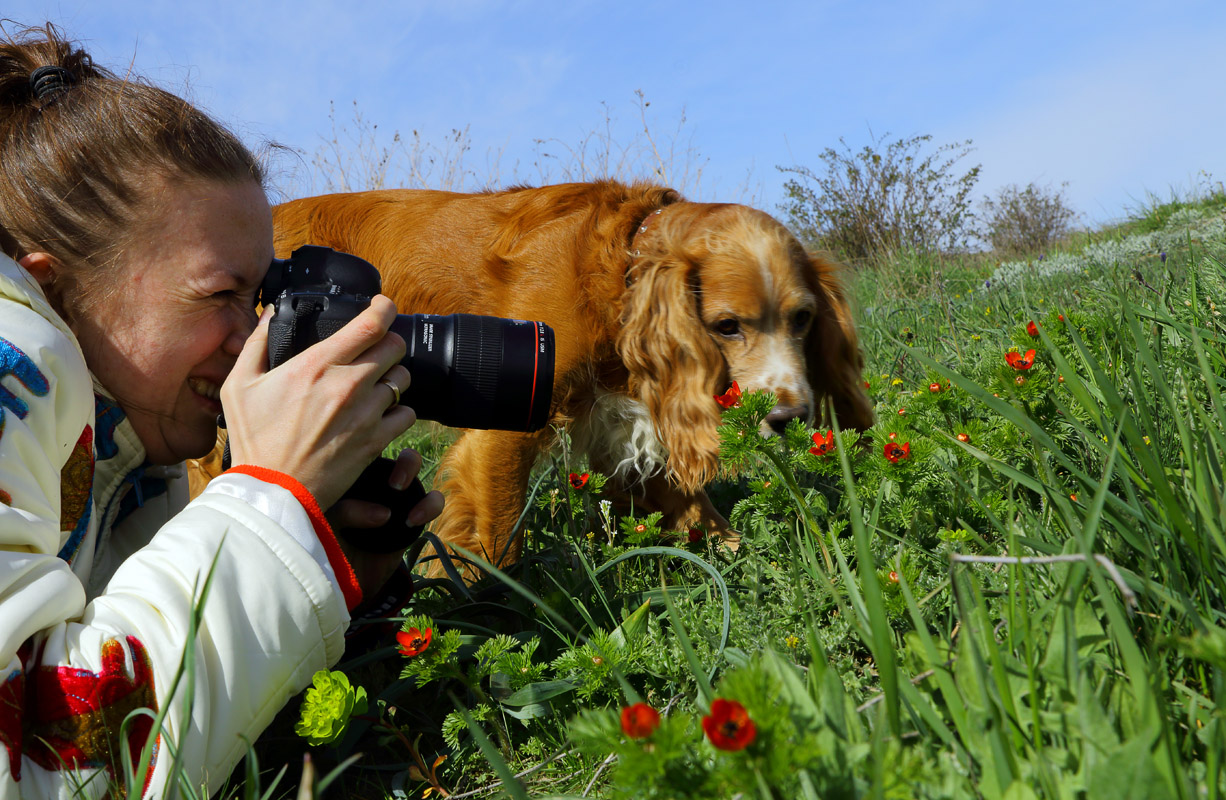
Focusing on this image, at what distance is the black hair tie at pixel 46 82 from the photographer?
125cm

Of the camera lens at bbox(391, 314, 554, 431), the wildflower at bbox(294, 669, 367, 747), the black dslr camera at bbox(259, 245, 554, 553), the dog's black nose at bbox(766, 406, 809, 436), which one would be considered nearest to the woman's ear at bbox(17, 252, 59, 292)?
the black dslr camera at bbox(259, 245, 554, 553)

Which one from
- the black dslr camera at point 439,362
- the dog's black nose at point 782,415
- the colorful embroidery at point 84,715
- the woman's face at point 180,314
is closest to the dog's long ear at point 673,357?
the dog's black nose at point 782,415

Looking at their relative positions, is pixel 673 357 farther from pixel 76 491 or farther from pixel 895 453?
pixel 76 491

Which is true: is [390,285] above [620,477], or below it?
above

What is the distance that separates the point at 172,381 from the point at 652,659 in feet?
2.67

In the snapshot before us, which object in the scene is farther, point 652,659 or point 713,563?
point 713,563

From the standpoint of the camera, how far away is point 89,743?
0.87 m

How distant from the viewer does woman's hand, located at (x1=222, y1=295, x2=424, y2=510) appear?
3.58ft

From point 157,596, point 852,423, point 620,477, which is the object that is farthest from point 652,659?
point 852,423

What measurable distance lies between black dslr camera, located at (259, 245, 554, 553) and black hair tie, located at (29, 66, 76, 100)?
39 centimetres

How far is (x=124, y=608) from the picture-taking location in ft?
3.02

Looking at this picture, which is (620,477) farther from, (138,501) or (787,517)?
(138,501)

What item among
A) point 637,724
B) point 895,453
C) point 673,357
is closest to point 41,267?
point 637,724

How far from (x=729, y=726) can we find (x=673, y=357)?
1.91 meters
